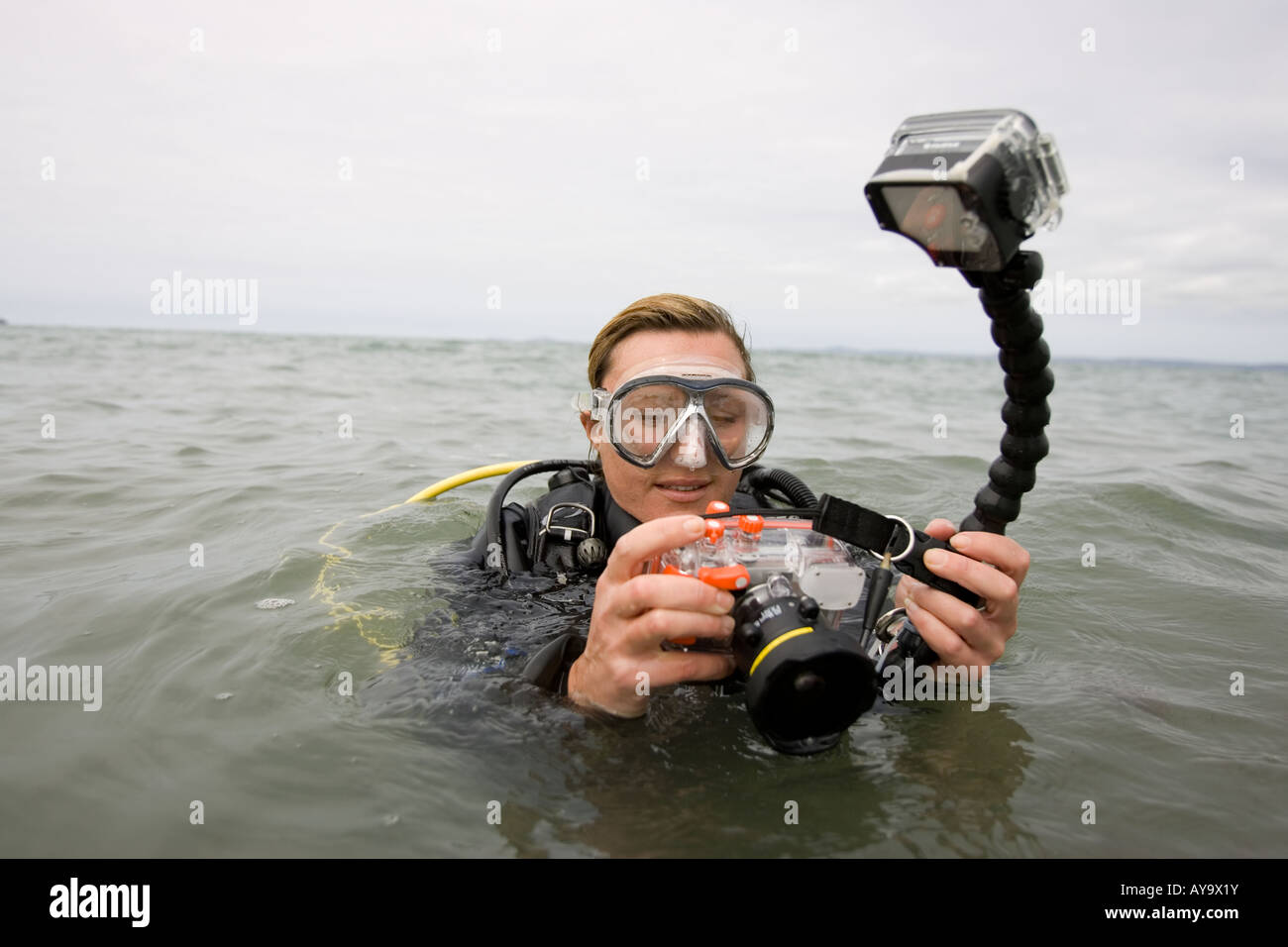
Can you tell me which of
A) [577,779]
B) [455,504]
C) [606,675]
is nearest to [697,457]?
[606,675]

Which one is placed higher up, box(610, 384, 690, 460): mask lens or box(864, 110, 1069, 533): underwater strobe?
box(864, 110, 1069, 533): underwater strobe

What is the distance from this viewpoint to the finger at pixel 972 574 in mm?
1764

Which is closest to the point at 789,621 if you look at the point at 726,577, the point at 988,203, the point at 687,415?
the point at 726,577

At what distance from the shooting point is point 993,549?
1.78m

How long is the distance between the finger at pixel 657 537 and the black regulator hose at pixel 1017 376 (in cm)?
67

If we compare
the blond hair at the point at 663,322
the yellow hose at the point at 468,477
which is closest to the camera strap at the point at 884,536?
the blond hair at the point at 663,322

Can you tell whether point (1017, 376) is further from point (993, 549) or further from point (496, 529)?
point (496, 529)

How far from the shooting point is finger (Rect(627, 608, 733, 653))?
5.48 feet

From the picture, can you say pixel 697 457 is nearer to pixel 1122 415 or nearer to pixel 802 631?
pixel 802 631

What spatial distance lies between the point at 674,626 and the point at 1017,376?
0.86 meters

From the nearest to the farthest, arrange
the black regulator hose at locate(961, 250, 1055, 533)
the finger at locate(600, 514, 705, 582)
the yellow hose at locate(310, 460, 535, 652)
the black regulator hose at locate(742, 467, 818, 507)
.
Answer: the black regulator hose at locate(961, 250, 1055, 533), the finger at locate(600, 514, 705, 582), the black regulator hose at locate(742, 467, 818, 507), the yellow hose at locate(310, 460, 535, 652)

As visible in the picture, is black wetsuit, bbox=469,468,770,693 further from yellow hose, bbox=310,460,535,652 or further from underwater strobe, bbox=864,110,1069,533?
underwater strobe, bbox=864,110,1069,533

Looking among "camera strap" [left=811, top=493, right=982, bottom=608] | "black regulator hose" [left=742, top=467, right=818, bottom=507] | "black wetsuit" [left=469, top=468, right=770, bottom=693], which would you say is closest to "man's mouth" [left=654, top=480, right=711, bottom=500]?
"black wetsuit" [left=469, top=468, right=770, bottom=693]
